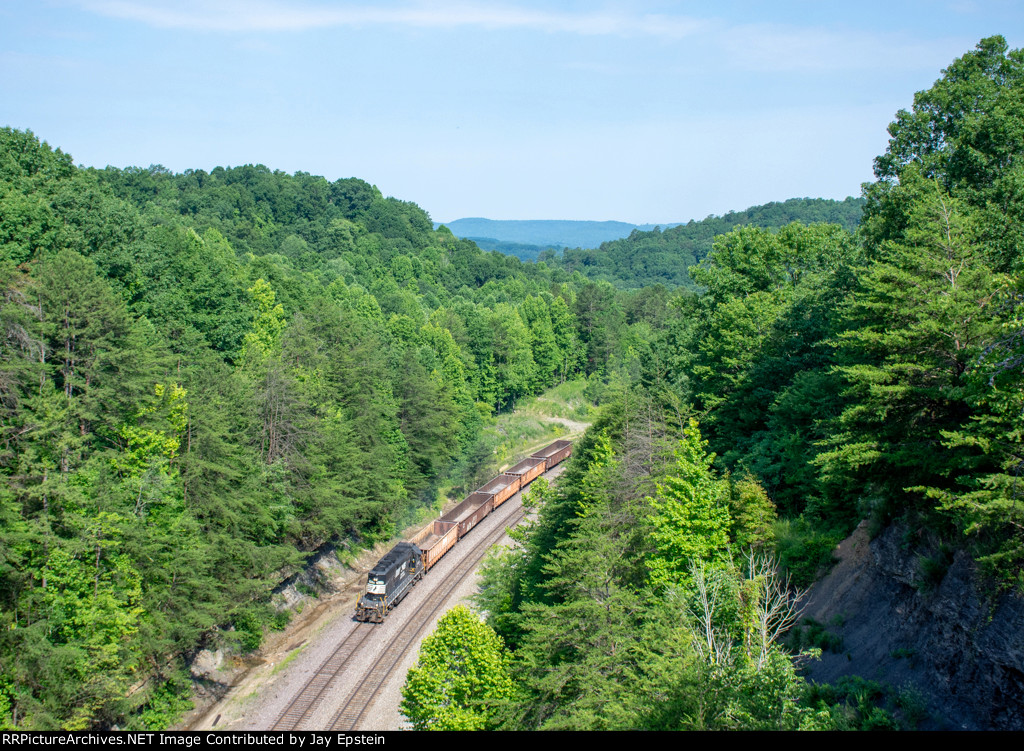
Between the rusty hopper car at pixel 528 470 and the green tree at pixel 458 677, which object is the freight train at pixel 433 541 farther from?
the green tree at pixel 458 677

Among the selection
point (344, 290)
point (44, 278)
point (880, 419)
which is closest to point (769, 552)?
point (880, 419)

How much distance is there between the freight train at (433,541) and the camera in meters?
34.6

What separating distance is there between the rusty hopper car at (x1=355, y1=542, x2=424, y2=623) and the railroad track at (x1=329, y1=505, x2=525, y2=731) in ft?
4.55

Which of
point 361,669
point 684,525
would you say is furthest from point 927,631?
point 361,669

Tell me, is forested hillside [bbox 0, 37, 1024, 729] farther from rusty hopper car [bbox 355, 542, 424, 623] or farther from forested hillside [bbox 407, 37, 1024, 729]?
rusty hopper car [bbox 355, 542, 424, 623]

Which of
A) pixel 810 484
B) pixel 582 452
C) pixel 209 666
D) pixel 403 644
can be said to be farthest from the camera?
pixel 582 452

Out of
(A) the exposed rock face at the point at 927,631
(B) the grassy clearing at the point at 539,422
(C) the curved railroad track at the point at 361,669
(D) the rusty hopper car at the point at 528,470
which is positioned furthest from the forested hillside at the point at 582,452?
(B) the grassy clearing at the point at 539,422

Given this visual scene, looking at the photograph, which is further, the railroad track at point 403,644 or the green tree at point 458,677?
the railroad track at point 403,644

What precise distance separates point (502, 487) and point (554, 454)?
34.5 feet

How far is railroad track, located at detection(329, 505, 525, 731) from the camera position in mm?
27025

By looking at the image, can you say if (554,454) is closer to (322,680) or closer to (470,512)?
(470,512)

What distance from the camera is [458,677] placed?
2180 centimetres

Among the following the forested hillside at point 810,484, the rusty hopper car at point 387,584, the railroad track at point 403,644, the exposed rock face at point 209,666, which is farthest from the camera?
the rusty hopper car at point 387,584
